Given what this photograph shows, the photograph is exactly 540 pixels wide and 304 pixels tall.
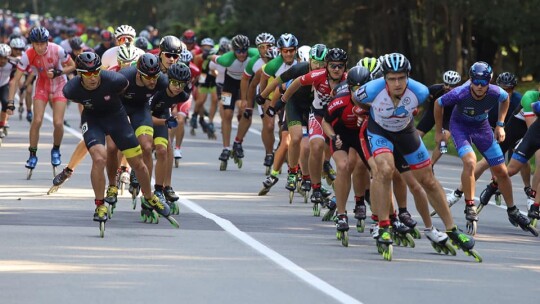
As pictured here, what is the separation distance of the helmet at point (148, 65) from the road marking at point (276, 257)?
1662 mm

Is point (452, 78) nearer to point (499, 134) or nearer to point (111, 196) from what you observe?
point (499, 134)

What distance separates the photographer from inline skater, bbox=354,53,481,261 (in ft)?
47.5

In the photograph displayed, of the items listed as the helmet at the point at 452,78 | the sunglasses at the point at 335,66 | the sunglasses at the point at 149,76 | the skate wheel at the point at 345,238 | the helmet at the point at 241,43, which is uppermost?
the sunglasses at the point at 335,66

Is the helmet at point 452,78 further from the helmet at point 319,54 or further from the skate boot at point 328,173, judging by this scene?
the helmet at point 319,54

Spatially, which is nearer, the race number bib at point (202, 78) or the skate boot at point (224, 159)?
the skate boot at point (224, 159)

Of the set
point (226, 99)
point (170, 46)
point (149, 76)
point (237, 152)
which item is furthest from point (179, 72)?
point (226, 99)

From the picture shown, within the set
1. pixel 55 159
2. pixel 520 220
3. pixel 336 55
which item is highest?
pixel 336 55

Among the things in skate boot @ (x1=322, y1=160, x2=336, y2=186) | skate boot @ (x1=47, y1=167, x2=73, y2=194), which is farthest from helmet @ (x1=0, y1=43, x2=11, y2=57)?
skate boot @ (x1=322, y1=160, x2=336, y2=186)

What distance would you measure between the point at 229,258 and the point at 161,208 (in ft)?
8.93

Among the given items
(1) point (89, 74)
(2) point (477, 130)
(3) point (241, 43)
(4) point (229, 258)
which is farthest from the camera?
(3) point (241, 43)

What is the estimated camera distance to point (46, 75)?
2319cm

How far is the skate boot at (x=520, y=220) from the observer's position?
17391 mm

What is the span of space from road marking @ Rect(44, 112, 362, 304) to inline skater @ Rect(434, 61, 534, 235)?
251 centimetres

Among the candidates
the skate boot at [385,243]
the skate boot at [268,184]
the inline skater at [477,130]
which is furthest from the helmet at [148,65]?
the skate boot at [268,184]
